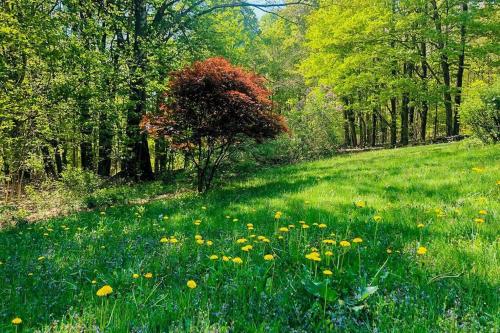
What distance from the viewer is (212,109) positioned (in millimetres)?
8133

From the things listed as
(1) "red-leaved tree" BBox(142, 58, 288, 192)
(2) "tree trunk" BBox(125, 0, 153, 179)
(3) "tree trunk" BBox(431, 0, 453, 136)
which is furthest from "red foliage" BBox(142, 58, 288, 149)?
(3) "tree trunk" BBox(431, 0, 453, 136)

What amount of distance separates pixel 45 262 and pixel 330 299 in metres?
3.14

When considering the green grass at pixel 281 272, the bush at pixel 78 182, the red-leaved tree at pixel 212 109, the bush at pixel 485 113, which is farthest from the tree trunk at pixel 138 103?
the bush at pixel 485 113

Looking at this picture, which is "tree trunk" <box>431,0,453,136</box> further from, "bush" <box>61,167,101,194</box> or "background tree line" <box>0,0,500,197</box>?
"bush" <box>61,167,101,194</box>

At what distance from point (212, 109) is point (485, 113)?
7.26 meters

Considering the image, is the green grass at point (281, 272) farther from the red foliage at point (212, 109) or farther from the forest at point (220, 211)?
the red foliage at point (212, 109)

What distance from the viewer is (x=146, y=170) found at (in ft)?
49.1

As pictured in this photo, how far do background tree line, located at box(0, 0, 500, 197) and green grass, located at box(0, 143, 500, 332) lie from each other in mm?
4539

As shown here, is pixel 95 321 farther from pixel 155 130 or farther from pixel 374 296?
pixel 155 130

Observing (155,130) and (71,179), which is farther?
(71,179)

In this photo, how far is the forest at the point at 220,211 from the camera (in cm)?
234

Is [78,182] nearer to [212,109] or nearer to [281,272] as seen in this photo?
[212,109]

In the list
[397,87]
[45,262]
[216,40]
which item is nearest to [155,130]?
[45,262]

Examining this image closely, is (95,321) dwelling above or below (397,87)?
below
